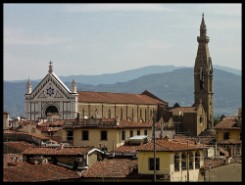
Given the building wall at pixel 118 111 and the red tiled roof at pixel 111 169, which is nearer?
the red tiled roof at pixel 111 169

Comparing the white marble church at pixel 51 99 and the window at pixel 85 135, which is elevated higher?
the white marble church at pixel 51 99

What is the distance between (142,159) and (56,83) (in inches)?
2940

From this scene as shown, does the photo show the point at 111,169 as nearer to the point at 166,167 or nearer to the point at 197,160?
the point at 166,167

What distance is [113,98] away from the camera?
391 feet

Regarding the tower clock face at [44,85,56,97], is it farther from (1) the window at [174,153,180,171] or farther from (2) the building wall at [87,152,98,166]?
(1) the window at [174,153,180,171]

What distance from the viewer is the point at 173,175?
32.4 m

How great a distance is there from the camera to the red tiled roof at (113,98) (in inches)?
4429

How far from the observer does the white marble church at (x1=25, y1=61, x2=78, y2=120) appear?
10612 centimetres

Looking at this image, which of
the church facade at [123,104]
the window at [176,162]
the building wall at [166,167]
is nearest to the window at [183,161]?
the building wall at [166,167]

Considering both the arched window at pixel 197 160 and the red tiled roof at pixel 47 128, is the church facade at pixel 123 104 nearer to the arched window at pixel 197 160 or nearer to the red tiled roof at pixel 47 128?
the red tiled roof at pixel 47 128

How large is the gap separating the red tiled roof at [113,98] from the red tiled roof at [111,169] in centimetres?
7318

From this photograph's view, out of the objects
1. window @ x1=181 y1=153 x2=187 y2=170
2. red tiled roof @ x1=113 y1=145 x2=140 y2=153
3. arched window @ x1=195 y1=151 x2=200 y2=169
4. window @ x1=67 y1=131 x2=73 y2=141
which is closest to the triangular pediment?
window @ x1=67 y1=131 x2=73 y2=141

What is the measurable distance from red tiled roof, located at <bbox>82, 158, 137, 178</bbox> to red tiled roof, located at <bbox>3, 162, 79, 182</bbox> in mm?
668

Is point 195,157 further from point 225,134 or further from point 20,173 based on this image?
point 225,134
